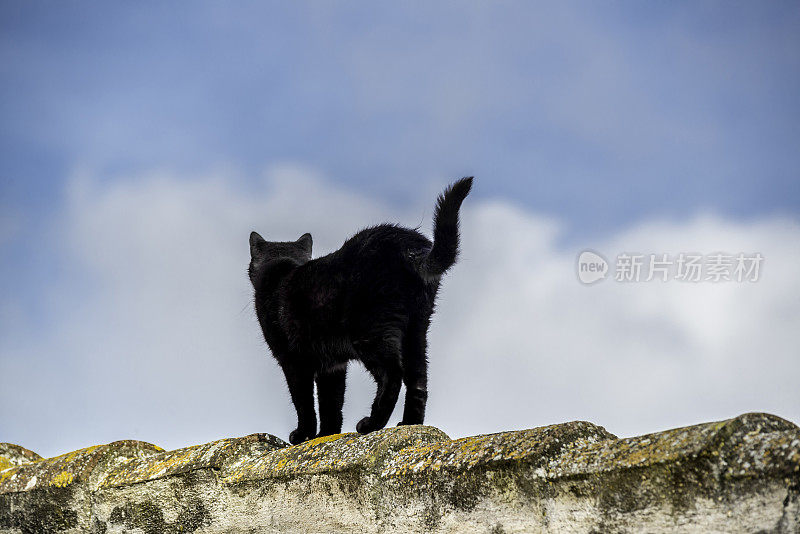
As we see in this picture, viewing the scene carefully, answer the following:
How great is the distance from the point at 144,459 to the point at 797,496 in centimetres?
255

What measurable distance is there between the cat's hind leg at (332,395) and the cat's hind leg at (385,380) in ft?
2.81

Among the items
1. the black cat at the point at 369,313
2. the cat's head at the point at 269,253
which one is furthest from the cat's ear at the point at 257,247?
the black cat at the point at 369,313

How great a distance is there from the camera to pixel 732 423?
1719 mm

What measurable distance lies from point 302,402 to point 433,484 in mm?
2393

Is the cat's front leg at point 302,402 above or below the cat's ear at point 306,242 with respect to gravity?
below

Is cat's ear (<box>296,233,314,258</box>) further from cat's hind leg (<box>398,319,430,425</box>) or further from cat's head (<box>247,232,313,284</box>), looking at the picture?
cat's hind leg (<box>398,319,430,425</box>)

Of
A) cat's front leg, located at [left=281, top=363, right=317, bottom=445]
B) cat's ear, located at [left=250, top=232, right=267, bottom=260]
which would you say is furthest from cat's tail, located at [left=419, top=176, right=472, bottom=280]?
cat's ear, located at [left=250, top=232, right=267, bottom=260]

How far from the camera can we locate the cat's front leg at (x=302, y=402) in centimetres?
448

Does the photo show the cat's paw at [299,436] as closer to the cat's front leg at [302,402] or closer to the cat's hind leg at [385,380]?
the cat's front leg at [302,402]

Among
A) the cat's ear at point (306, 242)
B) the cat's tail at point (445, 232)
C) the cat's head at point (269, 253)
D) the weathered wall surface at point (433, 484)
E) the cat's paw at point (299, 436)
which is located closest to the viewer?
the weathered wall surface at point (433, 484)

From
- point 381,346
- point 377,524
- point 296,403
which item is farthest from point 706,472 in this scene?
point 296,403

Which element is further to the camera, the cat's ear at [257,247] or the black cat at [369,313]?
the cat's ear at [257,247]

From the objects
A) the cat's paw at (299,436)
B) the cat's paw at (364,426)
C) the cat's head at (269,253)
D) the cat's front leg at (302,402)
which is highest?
the cat's head at (269,253)

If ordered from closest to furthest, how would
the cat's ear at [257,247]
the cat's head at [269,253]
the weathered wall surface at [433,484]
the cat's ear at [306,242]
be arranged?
the weathered wall surface at [433,484] < the cat's head at [269,253] < the cat's ear at [257,247] < the cat's ear at [306,242]
